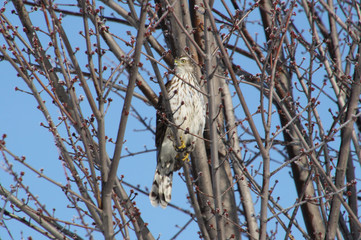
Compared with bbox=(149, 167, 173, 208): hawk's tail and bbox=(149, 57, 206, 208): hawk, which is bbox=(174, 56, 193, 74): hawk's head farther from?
bbox=(149, 167, 173, 208): hawk's tail

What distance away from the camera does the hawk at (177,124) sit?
207 inches

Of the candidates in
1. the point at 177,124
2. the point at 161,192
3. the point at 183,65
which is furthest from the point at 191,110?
the point at 161,192

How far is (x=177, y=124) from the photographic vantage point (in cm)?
541

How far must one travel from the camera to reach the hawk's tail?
17.7 ft

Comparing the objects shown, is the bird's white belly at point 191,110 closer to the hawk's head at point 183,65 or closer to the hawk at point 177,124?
the hawk at point 177,124

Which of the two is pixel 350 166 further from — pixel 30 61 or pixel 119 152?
pixel 30 61

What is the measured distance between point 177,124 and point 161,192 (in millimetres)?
746

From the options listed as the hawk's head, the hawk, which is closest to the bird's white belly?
the hawk

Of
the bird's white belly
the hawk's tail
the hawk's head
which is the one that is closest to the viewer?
the hawk's head

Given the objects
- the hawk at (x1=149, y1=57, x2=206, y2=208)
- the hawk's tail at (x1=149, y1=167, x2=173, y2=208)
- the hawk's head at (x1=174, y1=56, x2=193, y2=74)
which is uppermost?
the hawk's head at (x1=174, y1=56, x2=193, y2=74)

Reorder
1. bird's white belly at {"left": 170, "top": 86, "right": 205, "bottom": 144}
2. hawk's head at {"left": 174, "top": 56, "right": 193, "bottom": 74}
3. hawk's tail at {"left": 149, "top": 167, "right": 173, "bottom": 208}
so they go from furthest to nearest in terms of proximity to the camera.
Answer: hawk's tail at {"left": 149, "top": 167, "right": 173, "bottom": 208} → bird's white belly at {"left": 170, "top": 86, "right": 205, "bottom": 144} → hawk's head at {"left": 174, "top": 56, "right": 193, "bottom": 74}

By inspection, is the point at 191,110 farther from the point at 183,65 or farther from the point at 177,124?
the point at 183,65

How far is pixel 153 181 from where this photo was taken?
5.54 meters

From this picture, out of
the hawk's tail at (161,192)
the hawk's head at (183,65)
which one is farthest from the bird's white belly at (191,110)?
the hawk's tail at (161,192)
